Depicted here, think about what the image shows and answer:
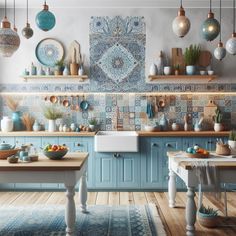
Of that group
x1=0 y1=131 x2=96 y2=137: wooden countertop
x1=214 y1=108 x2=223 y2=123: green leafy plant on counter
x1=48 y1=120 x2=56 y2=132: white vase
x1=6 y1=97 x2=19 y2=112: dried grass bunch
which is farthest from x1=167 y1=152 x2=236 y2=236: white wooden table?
x1=6 y1=97 x2=19 y2=112: dried grass bunch

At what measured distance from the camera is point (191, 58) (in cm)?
650

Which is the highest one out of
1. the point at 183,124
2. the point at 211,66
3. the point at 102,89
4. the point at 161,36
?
the point at 161,36

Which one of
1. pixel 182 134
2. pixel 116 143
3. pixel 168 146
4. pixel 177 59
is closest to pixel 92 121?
pixel 116 143

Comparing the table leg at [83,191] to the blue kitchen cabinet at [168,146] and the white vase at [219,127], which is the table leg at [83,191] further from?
the white vase at [219,127]

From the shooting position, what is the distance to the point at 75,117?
674 cm

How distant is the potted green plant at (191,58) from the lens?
6.46 m

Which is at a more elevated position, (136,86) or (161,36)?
(161,36)

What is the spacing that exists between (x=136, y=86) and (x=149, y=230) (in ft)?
10.3

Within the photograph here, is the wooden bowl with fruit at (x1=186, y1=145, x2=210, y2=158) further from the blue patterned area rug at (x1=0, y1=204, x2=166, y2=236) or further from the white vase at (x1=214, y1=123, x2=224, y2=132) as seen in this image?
the white vase at (x1=214, y1=123, x2=224, y2=132)

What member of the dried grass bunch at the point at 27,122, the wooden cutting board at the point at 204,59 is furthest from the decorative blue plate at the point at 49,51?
the wooden cutting board at the point at 204,59

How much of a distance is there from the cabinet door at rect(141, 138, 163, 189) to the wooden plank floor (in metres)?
0.20

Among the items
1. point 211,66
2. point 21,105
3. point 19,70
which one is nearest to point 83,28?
point 19,70

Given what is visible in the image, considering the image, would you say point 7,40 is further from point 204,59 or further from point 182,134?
point 204,59

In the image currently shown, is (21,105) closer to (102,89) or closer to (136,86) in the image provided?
(102,89)
